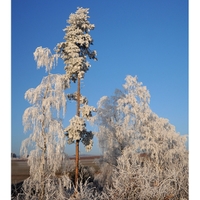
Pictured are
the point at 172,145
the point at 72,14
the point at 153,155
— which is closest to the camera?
the point at 72,14

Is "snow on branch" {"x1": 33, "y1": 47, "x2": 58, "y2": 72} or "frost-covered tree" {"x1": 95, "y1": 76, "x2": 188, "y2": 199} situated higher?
"snow on branch" {"x1": 33, "y1": 47, "x2": 58, "y2": 72}

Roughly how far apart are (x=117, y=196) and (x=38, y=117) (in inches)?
91.3

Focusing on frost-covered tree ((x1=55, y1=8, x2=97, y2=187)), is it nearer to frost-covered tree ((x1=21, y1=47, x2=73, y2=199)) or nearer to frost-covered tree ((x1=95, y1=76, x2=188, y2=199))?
frost-covered tree ((x1=21, y1=47, x2=73, y2=199))

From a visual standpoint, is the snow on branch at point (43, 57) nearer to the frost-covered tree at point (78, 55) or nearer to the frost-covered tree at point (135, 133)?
the frost-covered tree at point (78, 55)

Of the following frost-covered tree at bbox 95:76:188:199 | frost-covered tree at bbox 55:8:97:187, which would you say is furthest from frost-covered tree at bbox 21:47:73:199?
frost-covered tree at bbox 95:76:188:199

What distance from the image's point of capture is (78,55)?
608 centimetres

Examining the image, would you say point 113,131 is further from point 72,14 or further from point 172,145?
point 72,14

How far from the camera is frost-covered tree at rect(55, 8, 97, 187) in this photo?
19.2 feet

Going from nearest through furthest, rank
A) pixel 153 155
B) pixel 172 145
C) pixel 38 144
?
pixel 38 144 < pixel 153 155 < pixel 172 145

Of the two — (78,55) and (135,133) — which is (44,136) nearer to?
(78,55)

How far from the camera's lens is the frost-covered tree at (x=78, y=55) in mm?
5848

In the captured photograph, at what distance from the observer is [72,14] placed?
6.16 metres
